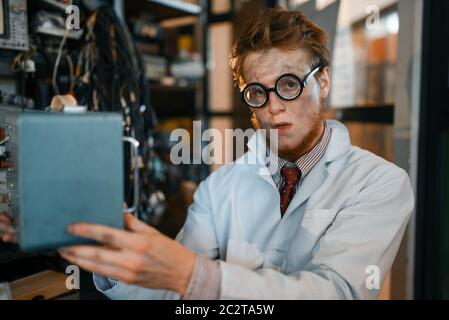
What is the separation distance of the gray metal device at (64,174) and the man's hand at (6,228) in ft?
0.77

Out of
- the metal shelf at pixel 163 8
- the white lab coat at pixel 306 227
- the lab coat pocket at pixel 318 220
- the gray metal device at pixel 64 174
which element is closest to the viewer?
the gray metal device at pixel 64 174

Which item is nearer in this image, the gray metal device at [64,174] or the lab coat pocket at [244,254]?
the gray metal device at [64,174]

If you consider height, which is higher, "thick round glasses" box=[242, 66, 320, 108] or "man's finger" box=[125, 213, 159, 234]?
"thick round glasses" box=[242, 66, 320, 108]

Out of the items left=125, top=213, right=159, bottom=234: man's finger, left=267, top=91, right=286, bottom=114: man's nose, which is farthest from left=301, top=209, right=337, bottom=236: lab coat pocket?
left=125, top=213, right=159, bottom=234: man's finger

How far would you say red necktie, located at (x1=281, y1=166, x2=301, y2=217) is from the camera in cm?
91

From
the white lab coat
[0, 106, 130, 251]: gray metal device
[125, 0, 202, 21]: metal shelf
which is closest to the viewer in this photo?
[0, 106, 130, 251]: gray metal device

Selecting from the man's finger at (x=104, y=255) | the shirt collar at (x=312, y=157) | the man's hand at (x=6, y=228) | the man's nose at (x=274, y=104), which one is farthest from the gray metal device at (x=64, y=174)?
the shirt collar at (x=312, y=157)

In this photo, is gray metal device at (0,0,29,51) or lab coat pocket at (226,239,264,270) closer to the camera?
lab coat pocket at (226,239,264,270)

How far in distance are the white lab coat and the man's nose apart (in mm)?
135

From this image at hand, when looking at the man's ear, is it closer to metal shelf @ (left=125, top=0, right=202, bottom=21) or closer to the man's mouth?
the man's mouth

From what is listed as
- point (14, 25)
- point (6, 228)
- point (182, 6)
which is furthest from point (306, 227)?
point (182, 6)

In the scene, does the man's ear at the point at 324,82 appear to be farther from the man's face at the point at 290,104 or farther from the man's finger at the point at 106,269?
the man's finger at the point at 106,269

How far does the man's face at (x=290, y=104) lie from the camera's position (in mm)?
802
